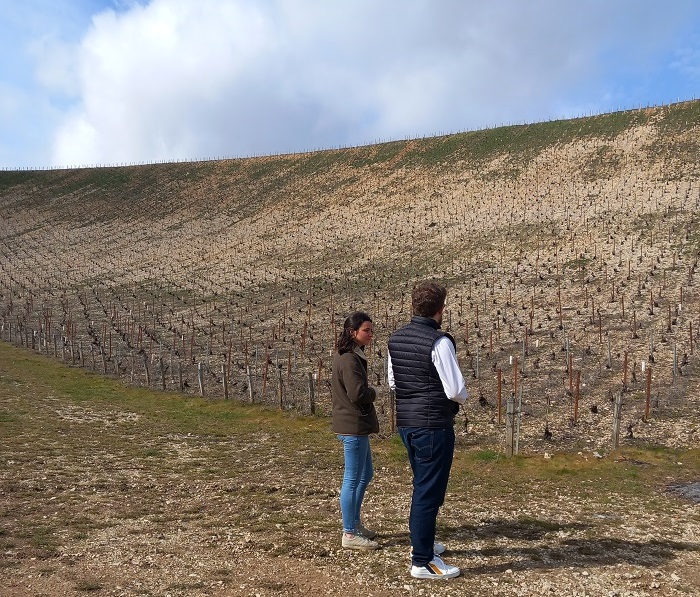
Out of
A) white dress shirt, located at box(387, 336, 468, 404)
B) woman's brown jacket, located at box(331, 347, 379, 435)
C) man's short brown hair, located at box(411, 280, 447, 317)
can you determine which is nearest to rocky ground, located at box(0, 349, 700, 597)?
woman's brown jacket, located at box(331, 347, 379, 435)

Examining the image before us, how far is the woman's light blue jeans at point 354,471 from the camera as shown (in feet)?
18.0

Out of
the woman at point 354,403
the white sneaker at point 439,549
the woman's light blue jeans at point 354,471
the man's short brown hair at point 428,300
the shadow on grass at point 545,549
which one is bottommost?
the shadow on grass at point 545,549

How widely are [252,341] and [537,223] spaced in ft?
69.0

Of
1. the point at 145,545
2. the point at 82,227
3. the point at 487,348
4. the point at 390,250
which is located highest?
the point at 82,227

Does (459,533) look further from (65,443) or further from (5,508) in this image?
(65,443)

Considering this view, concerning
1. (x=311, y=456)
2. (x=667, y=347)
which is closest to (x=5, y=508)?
(x=311, y=456)

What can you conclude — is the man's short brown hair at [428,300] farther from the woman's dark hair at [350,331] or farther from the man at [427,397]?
the woman's dark hair at [350,331]

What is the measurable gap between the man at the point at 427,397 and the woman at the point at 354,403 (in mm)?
497

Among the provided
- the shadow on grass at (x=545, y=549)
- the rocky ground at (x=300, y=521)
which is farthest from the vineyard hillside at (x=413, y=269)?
the shadow on grass at (x=545, y=549)

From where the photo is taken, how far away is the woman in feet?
17.7

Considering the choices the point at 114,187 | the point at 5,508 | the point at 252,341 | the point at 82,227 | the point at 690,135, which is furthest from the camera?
the point at 114,187

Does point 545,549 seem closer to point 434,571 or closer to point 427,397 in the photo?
point 434,571

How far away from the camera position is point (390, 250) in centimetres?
3750

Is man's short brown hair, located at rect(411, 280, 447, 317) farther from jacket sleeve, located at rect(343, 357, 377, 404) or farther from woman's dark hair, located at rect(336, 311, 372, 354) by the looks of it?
jacket sleeve, located at rect(343, 357, 377, 404)
